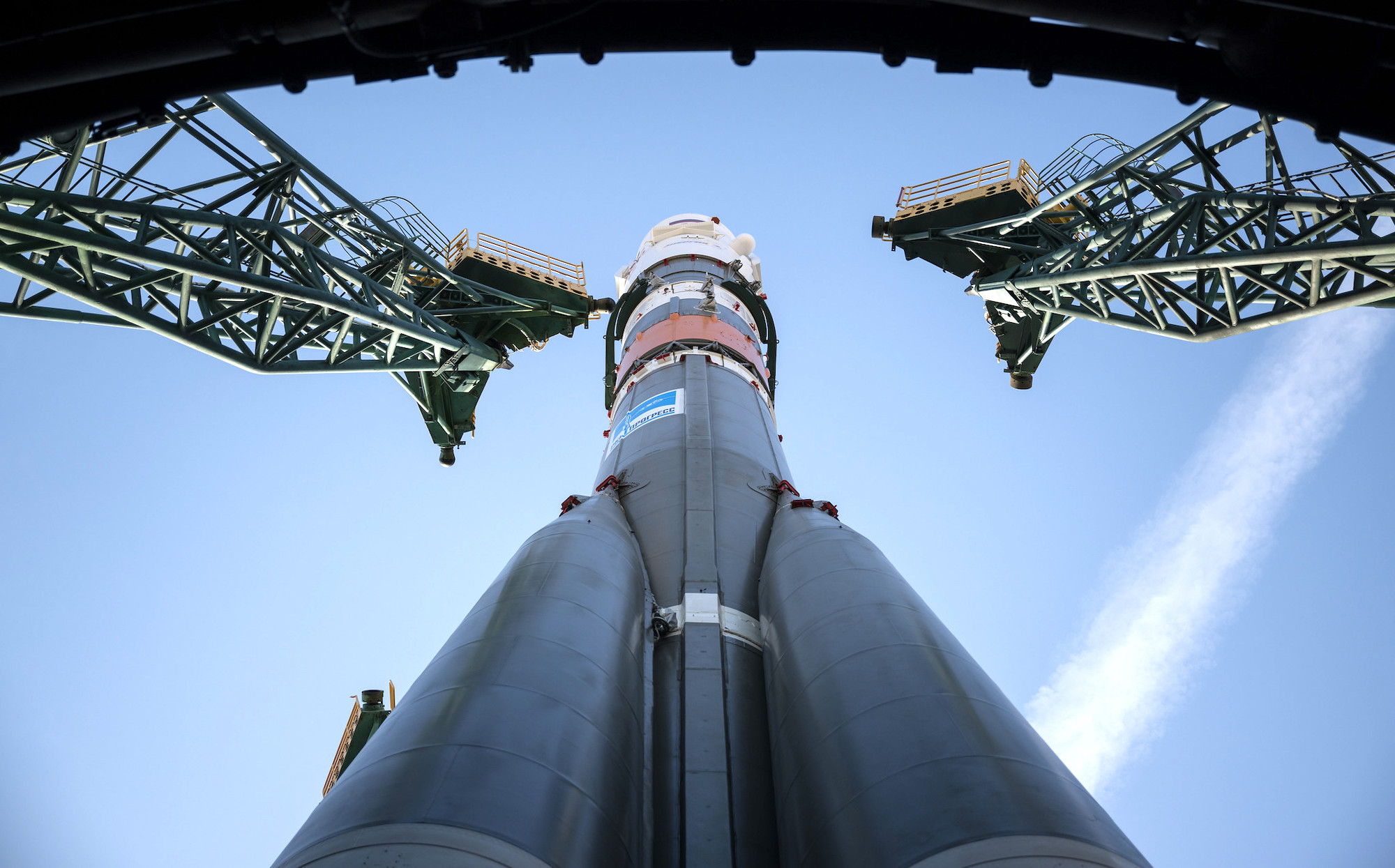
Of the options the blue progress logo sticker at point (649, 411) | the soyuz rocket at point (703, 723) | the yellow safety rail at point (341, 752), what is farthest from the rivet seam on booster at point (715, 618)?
the yellow safety rail at point (341, 752)

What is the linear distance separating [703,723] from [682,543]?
3396 mm

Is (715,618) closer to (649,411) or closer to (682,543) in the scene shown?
(682,543)

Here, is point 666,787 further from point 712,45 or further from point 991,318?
point 991,318

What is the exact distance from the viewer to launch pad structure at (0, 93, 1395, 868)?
693 centimetres

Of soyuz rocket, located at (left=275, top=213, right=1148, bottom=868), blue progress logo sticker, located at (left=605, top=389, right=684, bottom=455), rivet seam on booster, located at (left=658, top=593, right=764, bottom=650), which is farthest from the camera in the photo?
blue progress logo sticker, located at (left=605, top=389, right=684, bottom=455)

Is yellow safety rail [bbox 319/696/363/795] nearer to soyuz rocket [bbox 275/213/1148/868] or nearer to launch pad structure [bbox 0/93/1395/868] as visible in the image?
launch pad structure [bbox 0/93/1395/868]

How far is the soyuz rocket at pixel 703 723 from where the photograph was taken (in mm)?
6504

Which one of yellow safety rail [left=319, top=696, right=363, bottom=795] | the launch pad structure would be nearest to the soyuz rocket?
the launch pad structure

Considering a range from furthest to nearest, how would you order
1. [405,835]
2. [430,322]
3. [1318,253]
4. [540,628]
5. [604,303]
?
[604,303] → [430,322] → [1318,253] → [540,628] → [405,835]

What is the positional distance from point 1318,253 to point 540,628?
11823mm

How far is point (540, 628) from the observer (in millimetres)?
9219

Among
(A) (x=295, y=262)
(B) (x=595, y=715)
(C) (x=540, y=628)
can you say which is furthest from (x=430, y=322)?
(B) (x=595, y=715)

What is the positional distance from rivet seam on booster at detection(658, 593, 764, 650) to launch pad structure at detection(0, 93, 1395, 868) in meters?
0.04

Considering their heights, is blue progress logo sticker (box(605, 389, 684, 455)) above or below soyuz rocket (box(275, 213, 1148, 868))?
above
